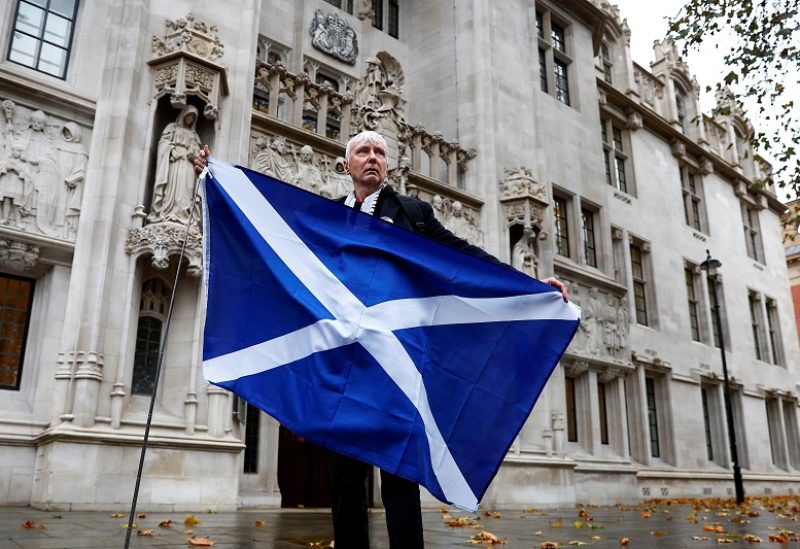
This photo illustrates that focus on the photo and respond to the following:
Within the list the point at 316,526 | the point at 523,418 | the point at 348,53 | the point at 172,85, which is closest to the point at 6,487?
the point at 316,526

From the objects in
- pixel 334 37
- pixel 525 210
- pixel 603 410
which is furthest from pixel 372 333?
pixel 603 410

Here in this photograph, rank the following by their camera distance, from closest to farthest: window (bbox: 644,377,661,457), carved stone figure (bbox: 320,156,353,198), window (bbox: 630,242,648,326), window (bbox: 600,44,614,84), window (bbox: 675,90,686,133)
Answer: carved stone figure (bbox: 320,156,353,198) → window (bbox: 644,377,661,457) → window (bbox: 630,242,648,326) → window (bbox: 600,44,614,84) → window (bbox: 675,90,686,133)

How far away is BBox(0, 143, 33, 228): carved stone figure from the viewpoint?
1052 centimetres

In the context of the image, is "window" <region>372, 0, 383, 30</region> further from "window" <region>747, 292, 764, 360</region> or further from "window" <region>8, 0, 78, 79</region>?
"window" <region>747, 292, 764, 360</region>

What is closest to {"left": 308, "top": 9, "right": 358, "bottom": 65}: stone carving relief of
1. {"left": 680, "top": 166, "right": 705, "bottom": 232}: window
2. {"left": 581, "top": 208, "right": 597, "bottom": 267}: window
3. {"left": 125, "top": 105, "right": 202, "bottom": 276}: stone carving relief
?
{"left": 125, "top": 105, "right": 202, "bottom": 276}: stone carving relief

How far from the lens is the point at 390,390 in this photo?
3.83 m

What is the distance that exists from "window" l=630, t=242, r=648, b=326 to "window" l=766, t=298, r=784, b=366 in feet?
38.9

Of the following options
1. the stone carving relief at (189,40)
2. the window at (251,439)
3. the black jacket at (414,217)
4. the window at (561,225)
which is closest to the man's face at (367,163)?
the black jacket at (414,217)

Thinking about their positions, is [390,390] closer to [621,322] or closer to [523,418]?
[523,418]

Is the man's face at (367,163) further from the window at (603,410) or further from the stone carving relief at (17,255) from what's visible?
the window at (603,410)

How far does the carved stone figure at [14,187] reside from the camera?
10.5 metres

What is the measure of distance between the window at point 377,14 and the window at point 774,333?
2486cm

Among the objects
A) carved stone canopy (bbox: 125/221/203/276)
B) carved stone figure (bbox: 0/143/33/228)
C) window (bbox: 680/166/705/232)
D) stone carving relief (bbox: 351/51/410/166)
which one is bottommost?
carved stone canopy (bbox: 125/221/203/276)

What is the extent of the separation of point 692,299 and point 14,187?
85.3ft
